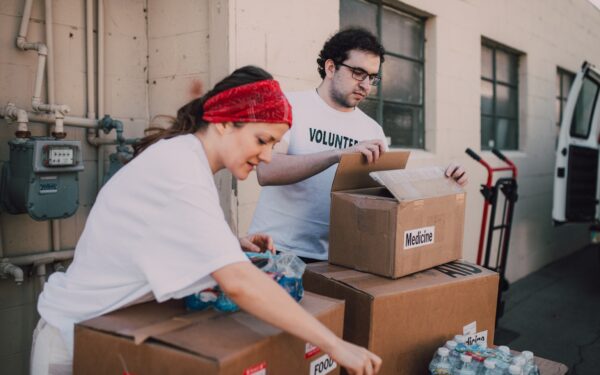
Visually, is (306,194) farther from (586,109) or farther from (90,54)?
(586,109)

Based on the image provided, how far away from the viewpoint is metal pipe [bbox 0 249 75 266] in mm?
2509

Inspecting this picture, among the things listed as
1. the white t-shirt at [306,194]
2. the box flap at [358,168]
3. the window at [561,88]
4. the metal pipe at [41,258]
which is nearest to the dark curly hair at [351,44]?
the white t-shirt at [306,194]

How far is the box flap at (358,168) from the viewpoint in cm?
183

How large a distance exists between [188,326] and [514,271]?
5.53 meters

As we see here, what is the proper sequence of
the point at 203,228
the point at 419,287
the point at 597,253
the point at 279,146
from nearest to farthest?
the point at 203,228 < the point at 419,287 < the point at 279,146 < the point at 597,253

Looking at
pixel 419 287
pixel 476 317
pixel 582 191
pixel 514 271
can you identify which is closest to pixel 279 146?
pixel 419 287

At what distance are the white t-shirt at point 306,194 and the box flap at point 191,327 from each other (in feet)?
2.56

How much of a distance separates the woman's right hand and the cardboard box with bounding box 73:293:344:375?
5.7 inches

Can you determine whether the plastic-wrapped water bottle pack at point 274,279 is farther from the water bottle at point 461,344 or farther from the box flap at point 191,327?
the water bottle at point 461,344

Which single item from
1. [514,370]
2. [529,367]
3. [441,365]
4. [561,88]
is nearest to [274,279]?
[441,365]

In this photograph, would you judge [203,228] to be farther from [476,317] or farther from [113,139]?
[113,139]

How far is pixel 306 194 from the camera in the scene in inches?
86.0

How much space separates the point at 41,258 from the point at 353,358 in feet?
6.60

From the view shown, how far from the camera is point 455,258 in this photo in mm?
1931
